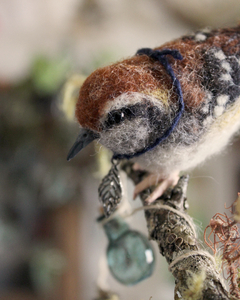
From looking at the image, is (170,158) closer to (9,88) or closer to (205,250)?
(205,250)

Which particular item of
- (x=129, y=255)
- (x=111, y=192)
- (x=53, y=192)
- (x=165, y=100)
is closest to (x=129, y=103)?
(x=165, y=100)

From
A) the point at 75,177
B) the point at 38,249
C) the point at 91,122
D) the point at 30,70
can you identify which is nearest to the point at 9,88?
the point at 30,70

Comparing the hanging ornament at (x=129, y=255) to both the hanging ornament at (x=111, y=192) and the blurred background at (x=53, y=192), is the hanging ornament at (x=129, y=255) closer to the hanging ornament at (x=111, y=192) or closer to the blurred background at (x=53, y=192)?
the hanging ornament at (x=111, y=192)

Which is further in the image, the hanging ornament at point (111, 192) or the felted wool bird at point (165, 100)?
the hanging ornament at point (111, 192)

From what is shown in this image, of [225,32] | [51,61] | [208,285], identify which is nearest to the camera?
[208,285]

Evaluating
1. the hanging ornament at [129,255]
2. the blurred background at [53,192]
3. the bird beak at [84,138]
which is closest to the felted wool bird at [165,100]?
the bird beak at [84,138]

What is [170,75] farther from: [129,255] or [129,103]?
[129,255]
